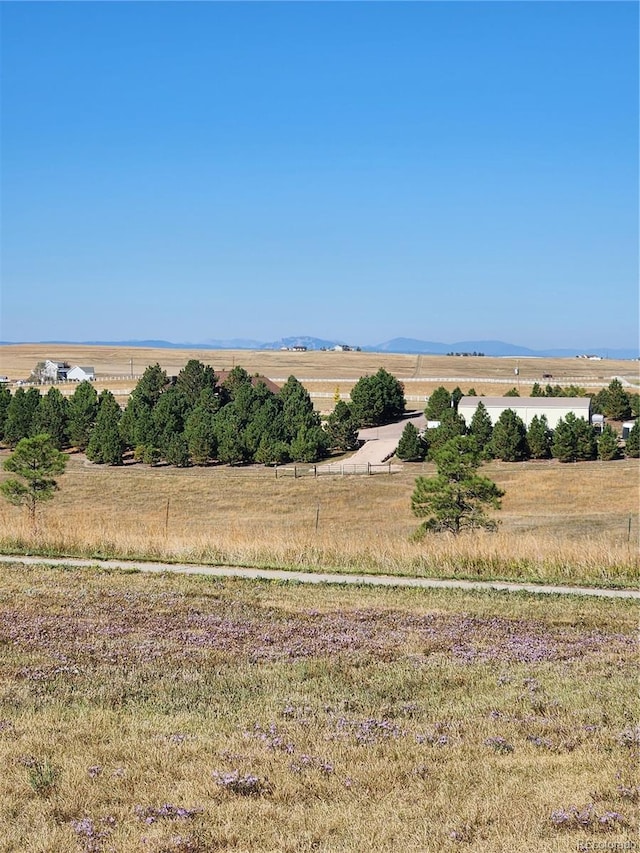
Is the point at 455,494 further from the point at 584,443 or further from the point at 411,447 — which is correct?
the point at 584,443

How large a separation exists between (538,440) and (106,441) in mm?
30112

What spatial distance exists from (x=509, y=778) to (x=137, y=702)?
3609 mm

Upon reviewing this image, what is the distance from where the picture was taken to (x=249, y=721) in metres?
8.02

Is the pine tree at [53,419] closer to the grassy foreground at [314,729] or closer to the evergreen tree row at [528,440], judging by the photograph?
the evergreen tree row at [528,440]

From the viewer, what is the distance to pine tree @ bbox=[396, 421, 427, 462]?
63.1 meters

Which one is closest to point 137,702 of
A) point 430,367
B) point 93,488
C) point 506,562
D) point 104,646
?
point 104,646

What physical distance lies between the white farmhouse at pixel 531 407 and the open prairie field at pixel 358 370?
1173 inches

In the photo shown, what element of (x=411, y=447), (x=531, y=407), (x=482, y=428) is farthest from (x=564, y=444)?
(x=411, y=447)

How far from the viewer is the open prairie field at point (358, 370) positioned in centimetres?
11738

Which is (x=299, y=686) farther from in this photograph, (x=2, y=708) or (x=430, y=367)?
(x=430, y=367)

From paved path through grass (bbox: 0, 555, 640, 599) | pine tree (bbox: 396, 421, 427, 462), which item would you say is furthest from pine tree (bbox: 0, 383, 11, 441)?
paved path through grass (bbox: 0, 555, 640, 599)

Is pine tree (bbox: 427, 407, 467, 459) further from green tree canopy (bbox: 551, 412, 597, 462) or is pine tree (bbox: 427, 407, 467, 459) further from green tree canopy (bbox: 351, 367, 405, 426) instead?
green tree canopy (bbox: 351, 367, 405, 426)

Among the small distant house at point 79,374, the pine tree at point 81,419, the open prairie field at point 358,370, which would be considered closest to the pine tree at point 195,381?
the pine tree at point 81,419

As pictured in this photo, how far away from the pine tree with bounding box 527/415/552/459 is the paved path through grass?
4726 cm
